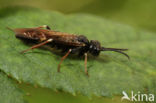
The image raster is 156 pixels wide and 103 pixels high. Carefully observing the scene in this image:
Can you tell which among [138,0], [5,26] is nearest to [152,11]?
[138,0]

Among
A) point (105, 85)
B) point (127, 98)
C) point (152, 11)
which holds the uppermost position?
point (152, 11)

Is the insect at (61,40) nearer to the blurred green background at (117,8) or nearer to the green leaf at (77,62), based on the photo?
the green leaf at (77,62)

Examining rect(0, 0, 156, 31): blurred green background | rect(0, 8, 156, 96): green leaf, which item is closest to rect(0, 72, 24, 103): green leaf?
rect(0, 8, 156, 96): green leaf

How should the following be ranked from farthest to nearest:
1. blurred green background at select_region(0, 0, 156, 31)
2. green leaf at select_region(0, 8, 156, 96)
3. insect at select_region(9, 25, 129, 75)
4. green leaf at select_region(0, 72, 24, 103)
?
blurred green background at select_region(0, 0, 156, 31) < insect at select_region(9, 25, 129, 75) < green leaf at select_region(0, 8, 156, 96) < green leaf at select_region(0, 72, 24, 103)

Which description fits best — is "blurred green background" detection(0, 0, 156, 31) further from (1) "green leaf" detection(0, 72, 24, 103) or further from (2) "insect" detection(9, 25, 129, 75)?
(1) "green leaf" detection(0, 72, 24, 103)

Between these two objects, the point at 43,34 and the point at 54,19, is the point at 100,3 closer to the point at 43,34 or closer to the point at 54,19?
the point at 54,19

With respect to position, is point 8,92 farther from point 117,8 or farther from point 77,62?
point 117,8
